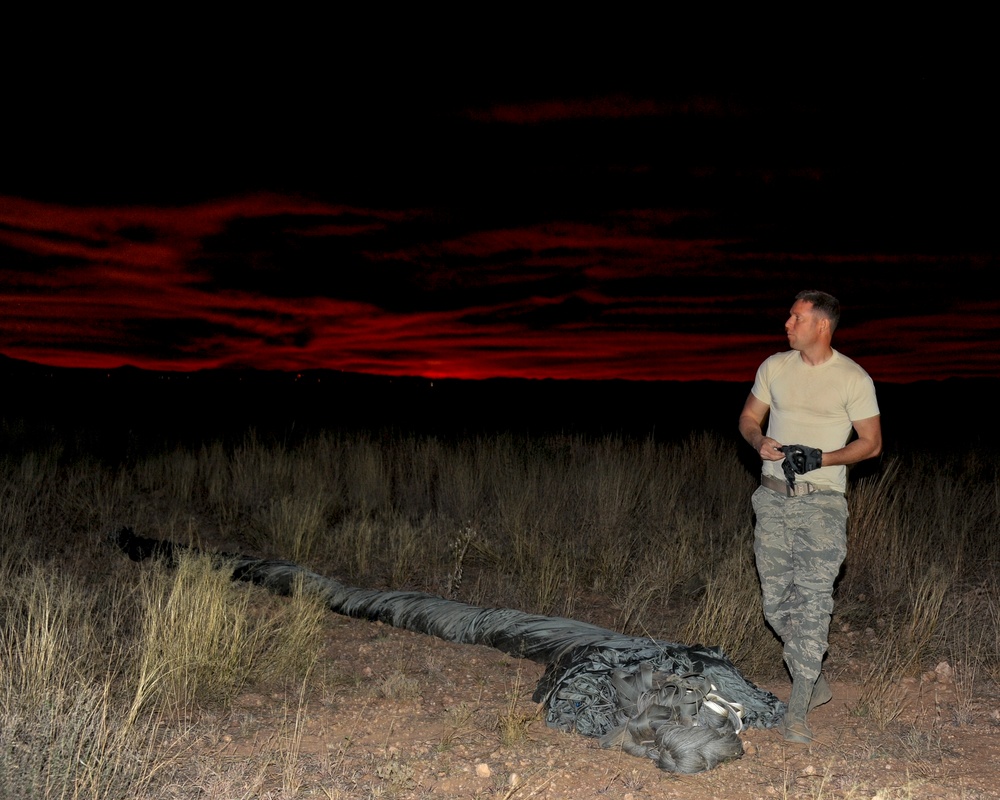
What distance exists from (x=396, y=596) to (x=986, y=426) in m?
29.0

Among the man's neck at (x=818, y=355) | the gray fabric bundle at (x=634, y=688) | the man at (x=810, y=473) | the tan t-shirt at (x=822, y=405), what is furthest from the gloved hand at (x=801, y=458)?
the gray fabric bundle at (x=634, y=688)

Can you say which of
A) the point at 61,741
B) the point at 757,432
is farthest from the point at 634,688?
the point at 61,741

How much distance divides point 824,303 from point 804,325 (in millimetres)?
139

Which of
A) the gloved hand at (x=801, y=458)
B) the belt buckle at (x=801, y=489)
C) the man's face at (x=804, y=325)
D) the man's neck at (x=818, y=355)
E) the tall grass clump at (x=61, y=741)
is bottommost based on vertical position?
the tall grass clump at (x=61, y=741)

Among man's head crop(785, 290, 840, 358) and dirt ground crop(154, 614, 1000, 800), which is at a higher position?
man's head crop(785, 290, 840, 358)

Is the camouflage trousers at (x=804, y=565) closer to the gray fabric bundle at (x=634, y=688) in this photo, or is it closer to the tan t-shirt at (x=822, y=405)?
the tan t-shirt at (x=822, y=405)

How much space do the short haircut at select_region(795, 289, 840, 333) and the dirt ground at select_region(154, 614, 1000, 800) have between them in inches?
74.0

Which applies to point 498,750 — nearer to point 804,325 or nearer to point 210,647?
point 210,647

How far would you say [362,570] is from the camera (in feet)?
24.0

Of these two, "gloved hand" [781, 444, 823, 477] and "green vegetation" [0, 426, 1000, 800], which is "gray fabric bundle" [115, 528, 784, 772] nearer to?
"green vegetation" [0, 426, 1000, 800]

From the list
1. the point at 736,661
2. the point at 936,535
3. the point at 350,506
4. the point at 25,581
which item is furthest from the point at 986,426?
the point at 25,581

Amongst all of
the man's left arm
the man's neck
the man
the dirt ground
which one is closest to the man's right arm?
the man

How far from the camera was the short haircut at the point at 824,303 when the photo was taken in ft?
13.9

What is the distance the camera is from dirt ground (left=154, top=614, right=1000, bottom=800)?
3.49 meters
